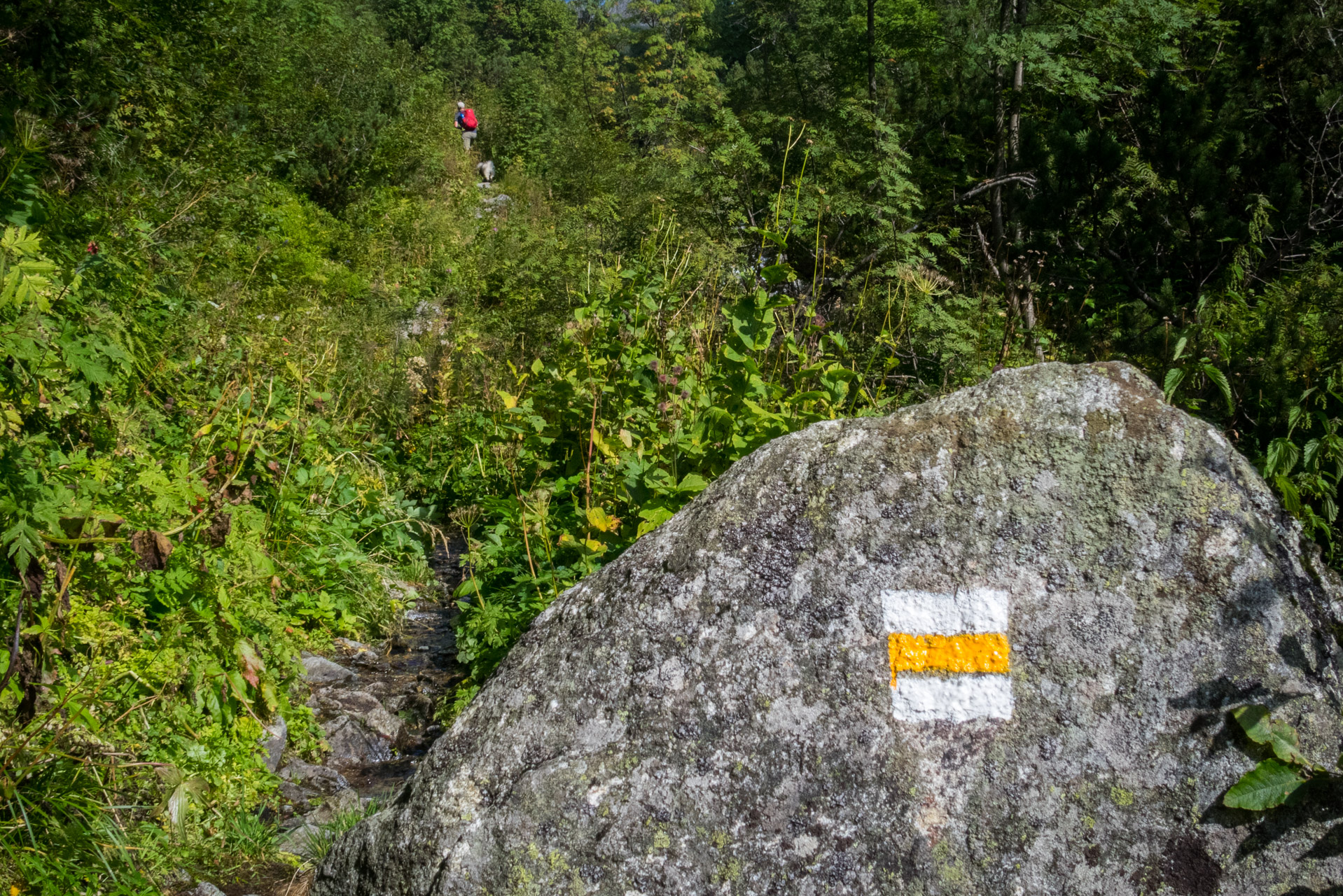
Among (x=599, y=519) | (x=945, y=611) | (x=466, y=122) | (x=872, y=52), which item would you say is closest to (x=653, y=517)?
(x=599, y=519)

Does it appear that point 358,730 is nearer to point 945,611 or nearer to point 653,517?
point 653,517

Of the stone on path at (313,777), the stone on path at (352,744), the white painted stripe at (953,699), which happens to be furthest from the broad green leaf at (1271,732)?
the stone on path at (352,744)

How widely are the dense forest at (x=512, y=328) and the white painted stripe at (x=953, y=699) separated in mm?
1082

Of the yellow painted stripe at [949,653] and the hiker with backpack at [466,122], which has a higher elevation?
the yellow painted stripe at [949,653]

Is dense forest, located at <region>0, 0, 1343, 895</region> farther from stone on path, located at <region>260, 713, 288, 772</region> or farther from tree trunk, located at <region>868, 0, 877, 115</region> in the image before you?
tree trunk, located at <region>868, 0, 877, 115</region>

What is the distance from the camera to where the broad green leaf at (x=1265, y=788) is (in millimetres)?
1697

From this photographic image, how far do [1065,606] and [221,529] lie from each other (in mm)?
3489

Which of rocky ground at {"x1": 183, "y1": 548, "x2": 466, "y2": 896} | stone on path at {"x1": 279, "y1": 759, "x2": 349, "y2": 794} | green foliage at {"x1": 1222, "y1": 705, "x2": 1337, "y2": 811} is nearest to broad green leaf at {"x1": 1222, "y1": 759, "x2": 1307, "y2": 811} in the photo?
green foliage at {"x1": 1222, "y1": 705, "x2": 1337, "y2": 811}

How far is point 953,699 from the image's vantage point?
6.13 ft

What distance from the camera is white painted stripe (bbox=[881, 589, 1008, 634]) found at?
190 cm

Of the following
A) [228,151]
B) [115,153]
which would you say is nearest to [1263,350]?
[115,153]

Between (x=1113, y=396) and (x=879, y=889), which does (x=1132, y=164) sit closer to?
(x=1113, y=396)

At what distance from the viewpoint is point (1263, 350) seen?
4168 mm

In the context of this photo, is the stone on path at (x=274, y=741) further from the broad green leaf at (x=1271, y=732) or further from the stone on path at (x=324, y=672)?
the broad green leaf at (x=1271, y=732)
